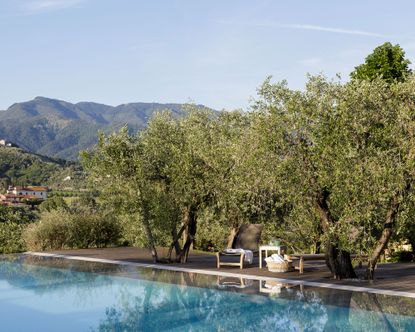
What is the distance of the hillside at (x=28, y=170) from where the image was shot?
118m

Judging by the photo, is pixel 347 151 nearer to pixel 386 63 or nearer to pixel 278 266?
pixel 278 266

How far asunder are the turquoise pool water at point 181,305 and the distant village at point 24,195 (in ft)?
260

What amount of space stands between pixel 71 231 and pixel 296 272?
1121 centimetres

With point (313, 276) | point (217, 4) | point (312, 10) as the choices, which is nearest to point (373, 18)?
point (312, 10)

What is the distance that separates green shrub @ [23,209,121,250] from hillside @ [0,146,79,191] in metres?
92.3

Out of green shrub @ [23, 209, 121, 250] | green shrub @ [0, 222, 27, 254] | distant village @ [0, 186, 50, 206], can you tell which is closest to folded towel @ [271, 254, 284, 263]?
green shrub @ [23, 209, 121, 250]

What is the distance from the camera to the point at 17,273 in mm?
16516

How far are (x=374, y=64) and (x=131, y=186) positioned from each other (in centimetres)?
1398

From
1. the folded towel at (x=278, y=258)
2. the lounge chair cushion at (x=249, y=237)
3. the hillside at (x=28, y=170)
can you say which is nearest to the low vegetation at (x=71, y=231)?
the lounge chair cushion at (x=249, y=237)

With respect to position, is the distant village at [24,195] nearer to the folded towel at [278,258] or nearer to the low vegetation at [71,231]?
the low vegetation at [71,231]

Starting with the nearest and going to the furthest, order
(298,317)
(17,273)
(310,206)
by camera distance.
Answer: (298,317) → (310,206) → (17,273)

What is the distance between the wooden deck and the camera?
532 inches

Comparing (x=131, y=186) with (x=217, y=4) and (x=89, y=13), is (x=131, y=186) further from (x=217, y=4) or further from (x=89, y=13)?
(x=89, y=13)

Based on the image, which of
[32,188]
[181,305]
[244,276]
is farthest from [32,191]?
[181,305]
